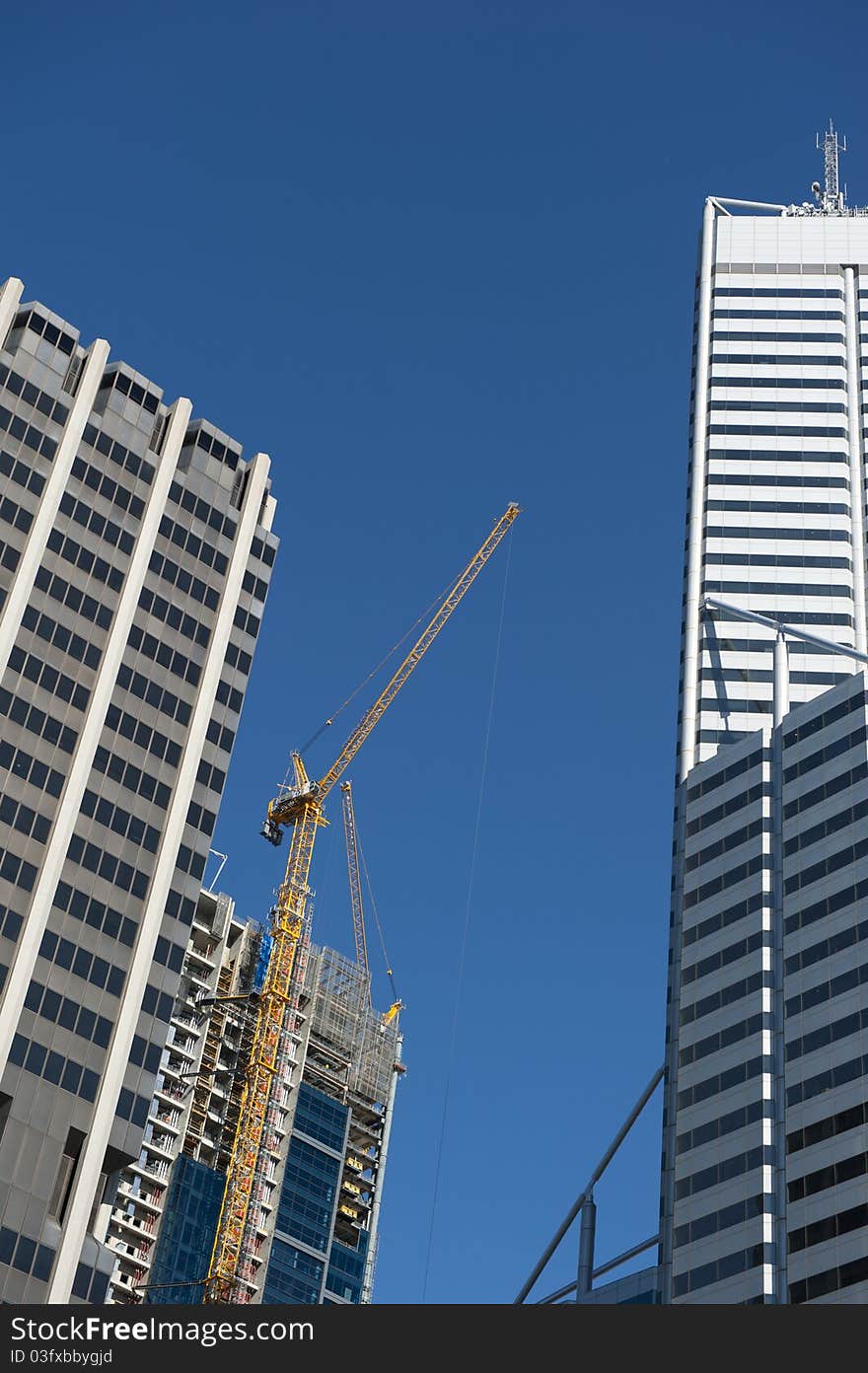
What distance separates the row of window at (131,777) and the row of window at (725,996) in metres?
48.8

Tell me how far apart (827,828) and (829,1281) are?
34.1 m

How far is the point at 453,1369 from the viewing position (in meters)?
35.0

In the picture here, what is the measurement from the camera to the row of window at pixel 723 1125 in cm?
13362

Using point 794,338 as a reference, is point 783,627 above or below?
below

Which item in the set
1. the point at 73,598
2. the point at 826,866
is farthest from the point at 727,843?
the point at 73,598

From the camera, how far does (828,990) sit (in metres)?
134

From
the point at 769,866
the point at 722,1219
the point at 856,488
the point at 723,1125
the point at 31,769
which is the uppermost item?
the point at 856,488

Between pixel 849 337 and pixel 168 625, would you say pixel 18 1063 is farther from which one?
pixel 849 337

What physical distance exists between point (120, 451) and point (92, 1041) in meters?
39.6

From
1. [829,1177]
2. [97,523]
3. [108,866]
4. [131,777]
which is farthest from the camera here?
[829,1177]

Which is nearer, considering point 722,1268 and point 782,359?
point 722,1268

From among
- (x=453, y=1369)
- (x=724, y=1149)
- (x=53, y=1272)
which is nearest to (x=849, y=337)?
(x=724, y=1149)

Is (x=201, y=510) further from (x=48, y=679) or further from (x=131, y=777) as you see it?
(x=131, y=777)

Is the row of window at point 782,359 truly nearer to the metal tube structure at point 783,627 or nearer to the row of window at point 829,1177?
the metal tube structure at point 783,627
